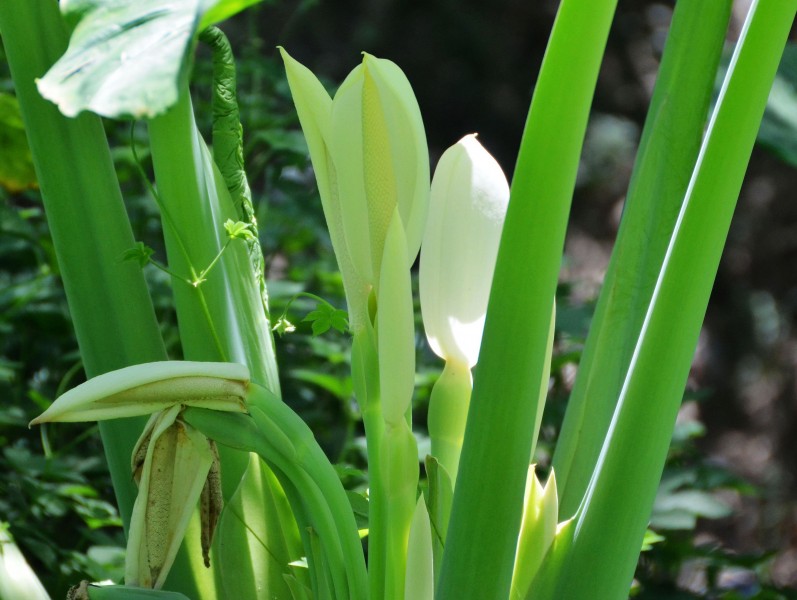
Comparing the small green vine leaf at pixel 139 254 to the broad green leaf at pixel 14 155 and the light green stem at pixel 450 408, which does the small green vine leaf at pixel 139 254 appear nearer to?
the light green stem at pixel 450 408

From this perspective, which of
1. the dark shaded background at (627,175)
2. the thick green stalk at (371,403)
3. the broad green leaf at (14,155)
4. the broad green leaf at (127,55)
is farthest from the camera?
the dark shaded background at (627,175)

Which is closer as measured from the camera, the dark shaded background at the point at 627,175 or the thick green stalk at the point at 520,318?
the thick green stalk at the point at 520,318

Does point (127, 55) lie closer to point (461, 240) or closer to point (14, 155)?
point (461, 240)

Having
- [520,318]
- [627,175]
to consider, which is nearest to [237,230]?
[520,318]

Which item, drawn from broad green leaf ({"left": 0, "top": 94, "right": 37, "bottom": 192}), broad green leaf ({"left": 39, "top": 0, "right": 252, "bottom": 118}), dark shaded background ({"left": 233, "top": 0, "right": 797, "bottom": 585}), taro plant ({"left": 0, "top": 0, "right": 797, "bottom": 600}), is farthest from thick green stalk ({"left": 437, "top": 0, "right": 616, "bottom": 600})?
dark shaded background ({"left": 233, "top": 0, "right": 797, "bottom": 585})

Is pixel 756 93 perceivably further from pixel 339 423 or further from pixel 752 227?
pixel 752 227

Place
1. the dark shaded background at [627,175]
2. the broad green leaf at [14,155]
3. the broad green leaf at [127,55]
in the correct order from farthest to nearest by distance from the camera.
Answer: the dark shaded background at [627,175] < the broad green leaf at [14,155] < the broad green leaf at [127,55]

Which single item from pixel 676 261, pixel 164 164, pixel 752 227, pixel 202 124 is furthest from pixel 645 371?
pixel 752 227

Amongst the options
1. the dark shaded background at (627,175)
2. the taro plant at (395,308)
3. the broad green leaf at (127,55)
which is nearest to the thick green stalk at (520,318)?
the taro plant at (395,308)
